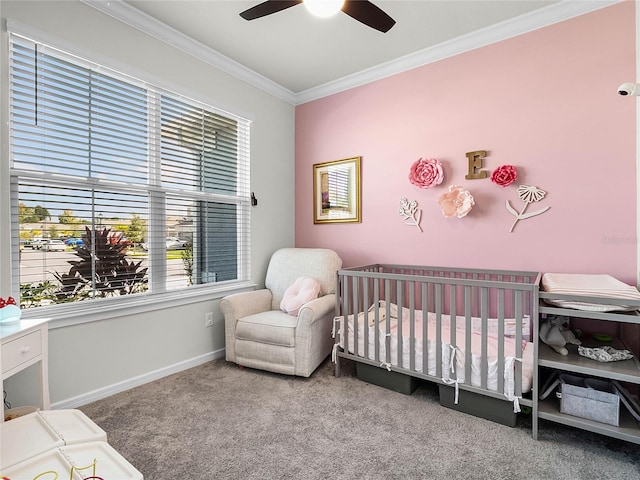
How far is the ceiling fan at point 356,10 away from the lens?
1581 millimetres

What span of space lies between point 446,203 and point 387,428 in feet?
5.48

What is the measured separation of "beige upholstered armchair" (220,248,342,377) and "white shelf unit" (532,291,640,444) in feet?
4.57

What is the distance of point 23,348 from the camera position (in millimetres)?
1497

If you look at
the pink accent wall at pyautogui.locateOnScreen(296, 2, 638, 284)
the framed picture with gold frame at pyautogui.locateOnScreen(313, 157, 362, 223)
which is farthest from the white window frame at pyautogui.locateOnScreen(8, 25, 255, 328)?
the pink accent wall at pyautogui.locateOnScreen(296, 2, 638, 284)

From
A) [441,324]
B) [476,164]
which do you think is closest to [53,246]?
[441,324]

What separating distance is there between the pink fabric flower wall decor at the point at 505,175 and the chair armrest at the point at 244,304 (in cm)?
213

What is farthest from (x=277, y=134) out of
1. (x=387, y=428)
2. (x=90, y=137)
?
(x=387, y=428)

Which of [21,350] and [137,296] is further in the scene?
[137,296]

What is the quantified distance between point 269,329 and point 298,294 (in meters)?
0.42

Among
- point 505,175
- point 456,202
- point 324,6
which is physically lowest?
point 456,202

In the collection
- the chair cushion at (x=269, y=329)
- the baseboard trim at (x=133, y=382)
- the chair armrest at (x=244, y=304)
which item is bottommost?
the baseboard trim at (x=133, y=382)

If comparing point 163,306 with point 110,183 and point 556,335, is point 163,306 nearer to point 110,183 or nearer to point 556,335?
point 110,183

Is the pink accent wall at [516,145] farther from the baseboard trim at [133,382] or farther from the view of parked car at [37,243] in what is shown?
the view of parked car at [37,243]

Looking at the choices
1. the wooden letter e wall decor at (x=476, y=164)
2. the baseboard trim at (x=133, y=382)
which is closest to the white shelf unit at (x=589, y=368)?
the wooden letter e wall decor at (x=476, y=164)
